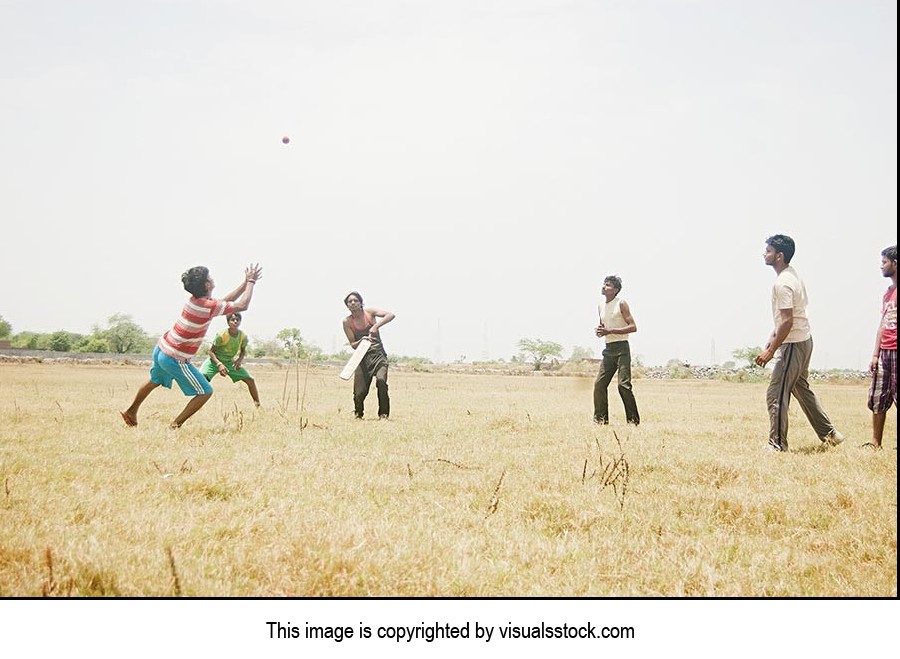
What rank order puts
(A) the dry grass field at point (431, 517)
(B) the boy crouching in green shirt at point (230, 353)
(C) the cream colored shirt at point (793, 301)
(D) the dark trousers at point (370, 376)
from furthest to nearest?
(B) the boy crouching in green shirt at point (230, 353)
(D) the dark trousers at point (370, 376)
(C) the cream colored shirt at point (793, 301)
(A) the dry grass field at point (431, 517)

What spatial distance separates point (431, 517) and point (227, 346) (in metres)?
9.00

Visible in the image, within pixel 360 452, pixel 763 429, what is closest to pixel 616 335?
pixel 763 429

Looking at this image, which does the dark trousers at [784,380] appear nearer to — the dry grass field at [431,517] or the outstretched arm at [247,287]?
the dry grass field at [431,517]

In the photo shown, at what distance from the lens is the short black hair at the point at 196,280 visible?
322 inches

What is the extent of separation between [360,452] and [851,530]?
4490 mm

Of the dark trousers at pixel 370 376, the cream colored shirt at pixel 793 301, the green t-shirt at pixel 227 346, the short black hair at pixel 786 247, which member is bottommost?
the dark trousers at pixel 370 376

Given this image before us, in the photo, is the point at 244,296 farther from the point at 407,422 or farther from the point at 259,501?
the point at 259,501

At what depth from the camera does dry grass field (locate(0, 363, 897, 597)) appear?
3111mm

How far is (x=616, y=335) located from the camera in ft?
34.2

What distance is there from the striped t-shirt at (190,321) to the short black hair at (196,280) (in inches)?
3.8

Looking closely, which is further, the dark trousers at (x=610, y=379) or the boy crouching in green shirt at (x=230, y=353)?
the boy crouching in green shirt at (x=230, y=353)

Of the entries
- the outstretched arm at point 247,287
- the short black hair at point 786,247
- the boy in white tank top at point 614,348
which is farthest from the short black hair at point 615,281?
the outstretched arm at point 247,287

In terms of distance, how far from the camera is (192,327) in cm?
834

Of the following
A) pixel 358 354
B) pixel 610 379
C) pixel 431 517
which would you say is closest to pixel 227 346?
pixel 358 354
